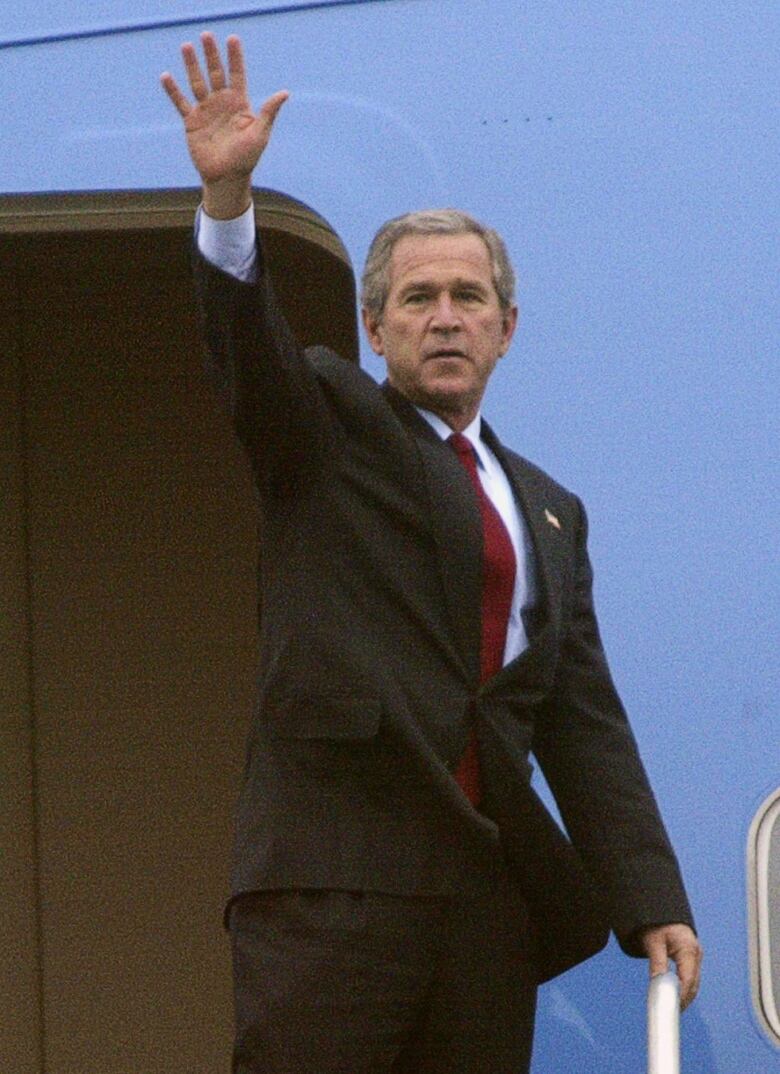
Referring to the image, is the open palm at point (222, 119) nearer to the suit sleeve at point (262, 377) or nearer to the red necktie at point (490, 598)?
the suit sleeve at point (262, 377)

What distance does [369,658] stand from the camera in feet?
5.69

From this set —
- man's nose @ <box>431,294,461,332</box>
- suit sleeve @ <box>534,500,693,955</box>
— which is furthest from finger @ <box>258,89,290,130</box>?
suit sleeve @ <box>534,500,693,955</box>

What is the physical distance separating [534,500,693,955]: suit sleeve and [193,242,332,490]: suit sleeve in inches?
13.8

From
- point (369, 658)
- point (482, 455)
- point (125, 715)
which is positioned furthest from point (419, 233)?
point (125, 715)

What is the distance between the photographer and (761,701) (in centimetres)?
211

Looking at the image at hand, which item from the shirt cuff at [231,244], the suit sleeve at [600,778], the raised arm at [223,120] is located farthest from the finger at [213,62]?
the suit sleeve at [600,778]

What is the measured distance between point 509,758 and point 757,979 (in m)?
0.50

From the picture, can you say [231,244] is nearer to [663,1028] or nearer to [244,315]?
[244,315]

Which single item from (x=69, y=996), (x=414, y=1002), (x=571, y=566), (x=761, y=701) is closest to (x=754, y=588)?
(x=761, y=701)

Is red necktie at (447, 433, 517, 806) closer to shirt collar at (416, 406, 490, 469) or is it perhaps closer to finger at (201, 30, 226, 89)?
shirt collar at (416, 406, 490, 469)

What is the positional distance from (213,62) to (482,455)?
0.50 m

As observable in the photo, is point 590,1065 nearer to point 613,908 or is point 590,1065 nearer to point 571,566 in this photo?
point 613,908

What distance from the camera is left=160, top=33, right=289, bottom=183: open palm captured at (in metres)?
1.61

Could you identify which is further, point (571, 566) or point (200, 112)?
point (571, 566)
